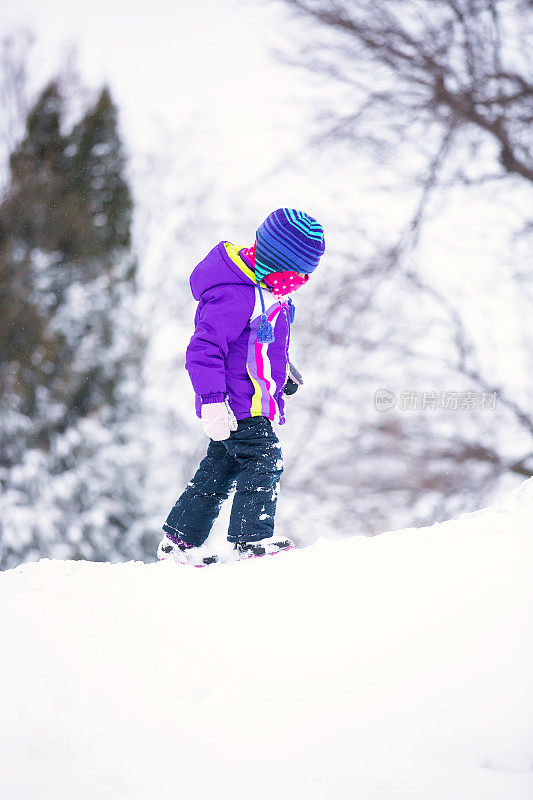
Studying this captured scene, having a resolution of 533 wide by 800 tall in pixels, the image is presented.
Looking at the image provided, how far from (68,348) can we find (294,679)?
9494 mm

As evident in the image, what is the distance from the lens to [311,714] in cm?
119

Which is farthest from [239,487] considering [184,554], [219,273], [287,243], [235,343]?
[287,243]

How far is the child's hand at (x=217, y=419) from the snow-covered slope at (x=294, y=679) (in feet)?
1.63

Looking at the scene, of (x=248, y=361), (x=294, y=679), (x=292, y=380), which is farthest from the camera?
(x=292, y=380)

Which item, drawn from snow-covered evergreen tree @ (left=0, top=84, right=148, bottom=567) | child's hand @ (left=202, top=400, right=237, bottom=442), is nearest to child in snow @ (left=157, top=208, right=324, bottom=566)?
child's hand @ (left=202, top=400, right=237, bottom=442)

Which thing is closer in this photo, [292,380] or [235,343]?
[235,343]

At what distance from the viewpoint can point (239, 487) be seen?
217 cm

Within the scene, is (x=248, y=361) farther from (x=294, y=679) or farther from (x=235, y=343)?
(x=294, y=679)

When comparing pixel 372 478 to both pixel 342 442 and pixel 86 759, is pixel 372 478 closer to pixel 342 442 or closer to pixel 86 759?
pixel 342 442

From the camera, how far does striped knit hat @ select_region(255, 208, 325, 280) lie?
2133 mm

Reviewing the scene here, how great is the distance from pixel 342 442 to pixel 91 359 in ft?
13.9

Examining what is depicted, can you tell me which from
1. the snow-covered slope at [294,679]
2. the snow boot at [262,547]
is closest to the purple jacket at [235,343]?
the snow boot at [262,547]

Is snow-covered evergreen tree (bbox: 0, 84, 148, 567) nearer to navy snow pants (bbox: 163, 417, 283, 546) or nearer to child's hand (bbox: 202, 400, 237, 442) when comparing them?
navy snow pants (bbox: 163, 417, 283, 546)

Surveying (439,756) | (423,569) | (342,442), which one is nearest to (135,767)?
(439,756)
